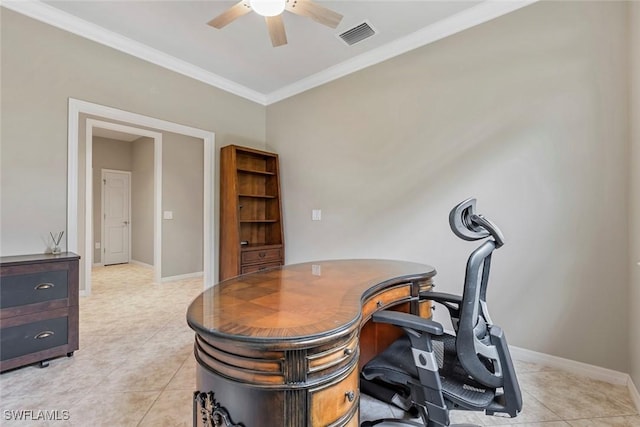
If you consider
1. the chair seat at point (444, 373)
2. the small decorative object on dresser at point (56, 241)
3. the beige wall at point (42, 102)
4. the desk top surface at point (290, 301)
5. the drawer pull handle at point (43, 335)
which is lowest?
the drawer pull handle at point (43, 335)

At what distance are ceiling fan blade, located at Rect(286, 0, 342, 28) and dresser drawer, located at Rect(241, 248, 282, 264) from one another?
2.54 meters

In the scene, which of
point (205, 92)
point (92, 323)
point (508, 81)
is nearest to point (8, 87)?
point (205, 92)

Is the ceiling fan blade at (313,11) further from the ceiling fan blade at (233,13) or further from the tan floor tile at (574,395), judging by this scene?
the tan floor tile at (574,395)

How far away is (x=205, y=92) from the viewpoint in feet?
12.0

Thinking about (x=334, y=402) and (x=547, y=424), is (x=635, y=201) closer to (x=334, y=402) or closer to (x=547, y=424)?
(x=547, y=424)

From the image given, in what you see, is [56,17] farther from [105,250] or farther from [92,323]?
[105,250]

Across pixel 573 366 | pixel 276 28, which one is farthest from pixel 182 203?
pixel 573 366

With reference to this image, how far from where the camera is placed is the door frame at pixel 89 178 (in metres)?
2.64

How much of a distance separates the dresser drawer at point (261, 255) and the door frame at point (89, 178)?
1.71ft

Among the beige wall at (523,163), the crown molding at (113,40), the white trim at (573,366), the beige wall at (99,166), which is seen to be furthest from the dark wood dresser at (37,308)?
the beige wall at (99,166)

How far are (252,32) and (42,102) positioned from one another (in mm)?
1942

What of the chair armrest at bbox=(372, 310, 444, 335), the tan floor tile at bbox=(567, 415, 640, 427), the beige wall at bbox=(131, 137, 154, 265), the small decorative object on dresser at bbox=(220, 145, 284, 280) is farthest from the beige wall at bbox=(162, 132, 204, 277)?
the tan floor tile at bbox=(567, 415, 640, 427)

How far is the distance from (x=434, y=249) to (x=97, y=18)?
373 centimetres

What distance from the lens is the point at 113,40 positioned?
9.30ft
